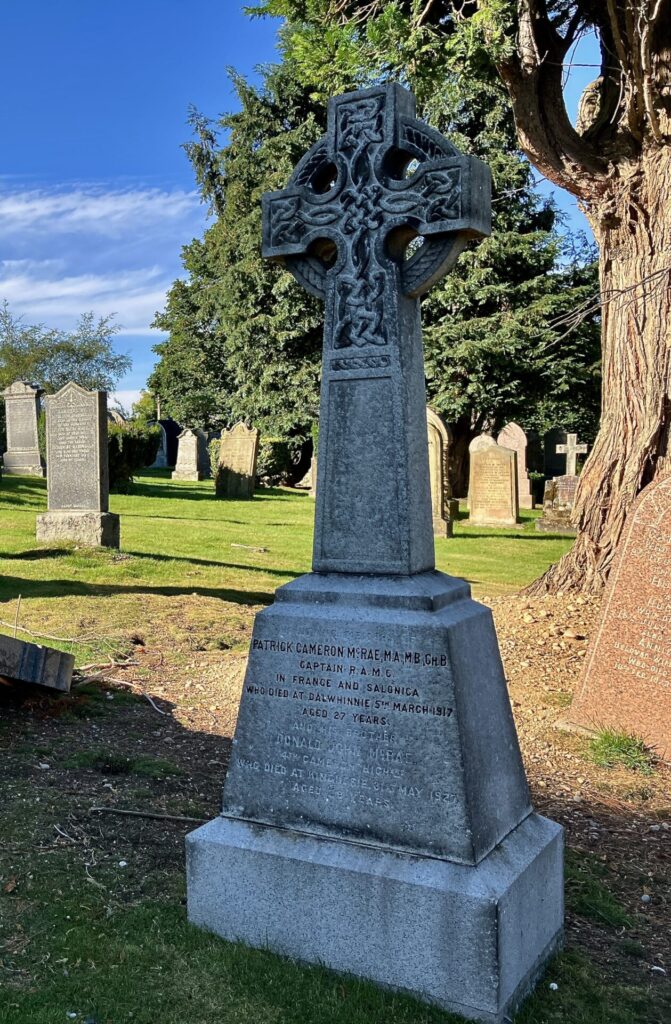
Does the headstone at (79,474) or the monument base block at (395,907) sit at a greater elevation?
the headstone at (79,474)

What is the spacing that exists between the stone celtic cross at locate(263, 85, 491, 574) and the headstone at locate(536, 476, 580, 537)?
50.1 feet

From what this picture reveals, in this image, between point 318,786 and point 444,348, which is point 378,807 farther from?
point 444,348

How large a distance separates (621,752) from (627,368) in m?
4.10

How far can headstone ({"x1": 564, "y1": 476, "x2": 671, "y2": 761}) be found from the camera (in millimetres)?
5719

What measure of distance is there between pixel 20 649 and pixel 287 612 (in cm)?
274

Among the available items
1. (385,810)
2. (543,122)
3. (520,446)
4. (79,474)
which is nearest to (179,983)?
(385,810)

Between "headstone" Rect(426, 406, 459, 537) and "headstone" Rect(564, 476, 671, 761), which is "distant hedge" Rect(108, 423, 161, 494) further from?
"headstone" Rect(564, 476, 671, 761)

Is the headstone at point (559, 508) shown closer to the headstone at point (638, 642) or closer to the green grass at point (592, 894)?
the headstone at point (638, 642)

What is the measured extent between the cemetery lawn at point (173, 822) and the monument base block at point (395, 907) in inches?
3.2

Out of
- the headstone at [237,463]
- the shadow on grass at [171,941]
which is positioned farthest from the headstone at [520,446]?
the shadow on grass at [171,941]

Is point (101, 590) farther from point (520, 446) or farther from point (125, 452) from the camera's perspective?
point (520, 446)

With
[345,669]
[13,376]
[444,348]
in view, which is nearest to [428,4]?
[345,669]

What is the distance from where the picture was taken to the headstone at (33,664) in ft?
17.5

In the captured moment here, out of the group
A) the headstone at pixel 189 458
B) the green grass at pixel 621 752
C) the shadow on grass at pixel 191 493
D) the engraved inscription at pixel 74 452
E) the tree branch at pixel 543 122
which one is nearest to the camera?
the green grass at pixel 621 752
